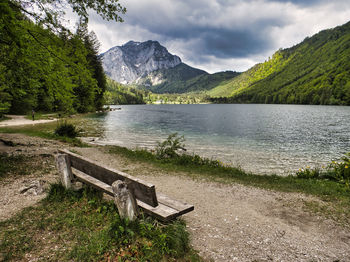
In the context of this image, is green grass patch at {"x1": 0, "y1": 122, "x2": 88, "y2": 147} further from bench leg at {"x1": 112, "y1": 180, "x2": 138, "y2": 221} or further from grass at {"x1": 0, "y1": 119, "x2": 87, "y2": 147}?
bench leg at {"x1": 112, "y1": 180, "x2": 138, "y2": 221}

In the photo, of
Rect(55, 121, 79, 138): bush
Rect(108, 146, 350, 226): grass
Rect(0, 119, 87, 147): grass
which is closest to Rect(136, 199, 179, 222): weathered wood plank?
Rect(108, 146, 350, 226): grass

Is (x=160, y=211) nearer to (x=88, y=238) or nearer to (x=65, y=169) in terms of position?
(x=88, y=238)

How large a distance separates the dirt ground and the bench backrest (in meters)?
1.69

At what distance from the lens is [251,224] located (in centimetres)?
549

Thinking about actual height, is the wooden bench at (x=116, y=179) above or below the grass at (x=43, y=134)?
above

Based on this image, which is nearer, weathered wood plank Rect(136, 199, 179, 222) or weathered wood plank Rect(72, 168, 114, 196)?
weathered wood plank Rect(136, 199, 179, 222)

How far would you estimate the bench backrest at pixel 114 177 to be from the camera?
388 centimetres

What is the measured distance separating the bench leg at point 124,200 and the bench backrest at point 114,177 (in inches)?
5.3

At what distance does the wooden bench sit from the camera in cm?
391

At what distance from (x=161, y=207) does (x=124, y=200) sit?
2.78 ft

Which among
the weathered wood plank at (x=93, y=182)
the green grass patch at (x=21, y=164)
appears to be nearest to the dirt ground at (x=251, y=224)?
the green grass patch at (x=21, y=164)

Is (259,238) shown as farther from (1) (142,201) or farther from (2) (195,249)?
(1) (142,201)

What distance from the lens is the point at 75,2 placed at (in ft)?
29.2

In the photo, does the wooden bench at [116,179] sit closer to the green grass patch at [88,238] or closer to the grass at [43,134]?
the green grass patch at [88,238]
